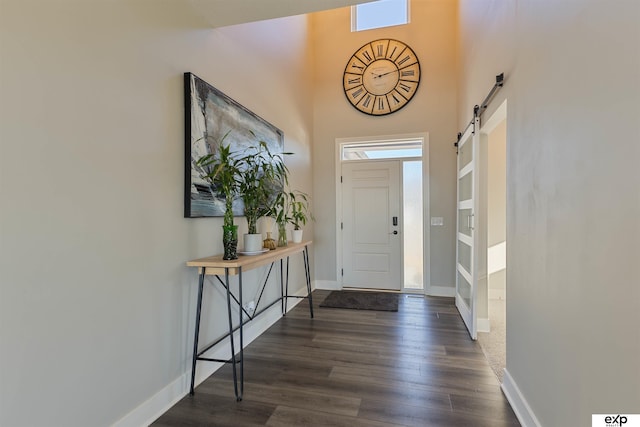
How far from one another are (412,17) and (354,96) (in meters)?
1.36

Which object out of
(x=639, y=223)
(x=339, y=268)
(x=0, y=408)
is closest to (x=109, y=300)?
(x=0, y=408)

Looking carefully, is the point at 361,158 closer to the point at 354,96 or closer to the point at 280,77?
the point at 354,96

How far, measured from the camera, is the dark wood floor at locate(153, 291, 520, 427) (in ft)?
6.04

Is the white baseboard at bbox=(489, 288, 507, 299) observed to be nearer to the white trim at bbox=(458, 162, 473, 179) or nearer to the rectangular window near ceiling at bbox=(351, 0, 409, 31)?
the white trim at bbox=(458, 162, 473, 179)

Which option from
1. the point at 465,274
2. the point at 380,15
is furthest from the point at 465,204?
the point at 380,15

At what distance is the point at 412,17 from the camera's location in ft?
15.0

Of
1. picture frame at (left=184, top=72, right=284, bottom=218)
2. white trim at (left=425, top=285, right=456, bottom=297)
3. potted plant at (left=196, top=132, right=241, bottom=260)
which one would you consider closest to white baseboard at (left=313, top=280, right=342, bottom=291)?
white trim at (left=425, top=285, right=456, bottom=297)

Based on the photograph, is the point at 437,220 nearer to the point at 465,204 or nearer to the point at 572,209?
the point at 465,204

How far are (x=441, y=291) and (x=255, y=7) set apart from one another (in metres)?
4.09

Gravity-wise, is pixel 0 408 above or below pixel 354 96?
below

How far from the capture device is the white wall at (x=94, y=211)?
1209 millimetres

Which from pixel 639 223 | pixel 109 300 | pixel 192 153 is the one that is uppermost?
pixel 192 153

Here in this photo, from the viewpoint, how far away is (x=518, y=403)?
186 centimetres

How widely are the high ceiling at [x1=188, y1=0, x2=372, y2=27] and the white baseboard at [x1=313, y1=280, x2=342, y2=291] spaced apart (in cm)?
370
